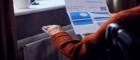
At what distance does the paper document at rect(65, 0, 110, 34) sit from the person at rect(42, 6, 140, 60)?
20 centimetres

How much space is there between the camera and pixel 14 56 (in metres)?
1.72

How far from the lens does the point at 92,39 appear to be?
1397 mm

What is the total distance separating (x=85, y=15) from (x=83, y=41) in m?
0.51

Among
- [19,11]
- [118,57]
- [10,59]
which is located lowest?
[10,59]

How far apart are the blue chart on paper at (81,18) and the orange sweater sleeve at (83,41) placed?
0.26 meters

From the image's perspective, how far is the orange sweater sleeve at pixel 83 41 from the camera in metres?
1.29

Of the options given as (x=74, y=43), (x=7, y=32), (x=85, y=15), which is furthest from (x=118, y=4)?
(x=7, y=32)

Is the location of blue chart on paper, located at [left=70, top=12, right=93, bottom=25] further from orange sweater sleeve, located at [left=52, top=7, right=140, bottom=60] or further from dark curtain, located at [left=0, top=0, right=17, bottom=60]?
dark curtain, located at [left=0, top=0, right=17, bottom=60]

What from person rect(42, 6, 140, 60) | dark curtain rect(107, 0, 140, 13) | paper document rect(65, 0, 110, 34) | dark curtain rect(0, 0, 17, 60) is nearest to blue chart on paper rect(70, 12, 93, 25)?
paper document rect(65, 0, 110, 34)

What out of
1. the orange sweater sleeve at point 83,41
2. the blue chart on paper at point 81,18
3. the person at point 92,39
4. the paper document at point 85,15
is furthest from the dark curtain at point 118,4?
the orange sweater sleeve at point 83,41

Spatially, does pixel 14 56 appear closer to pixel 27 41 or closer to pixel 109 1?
pixel 27 41

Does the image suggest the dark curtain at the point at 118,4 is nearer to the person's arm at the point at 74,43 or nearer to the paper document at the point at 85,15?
the paper document at the point at 85,15

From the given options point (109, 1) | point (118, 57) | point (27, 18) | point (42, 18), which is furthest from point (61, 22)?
point (118, 57)

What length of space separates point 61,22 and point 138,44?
143 centimetres
